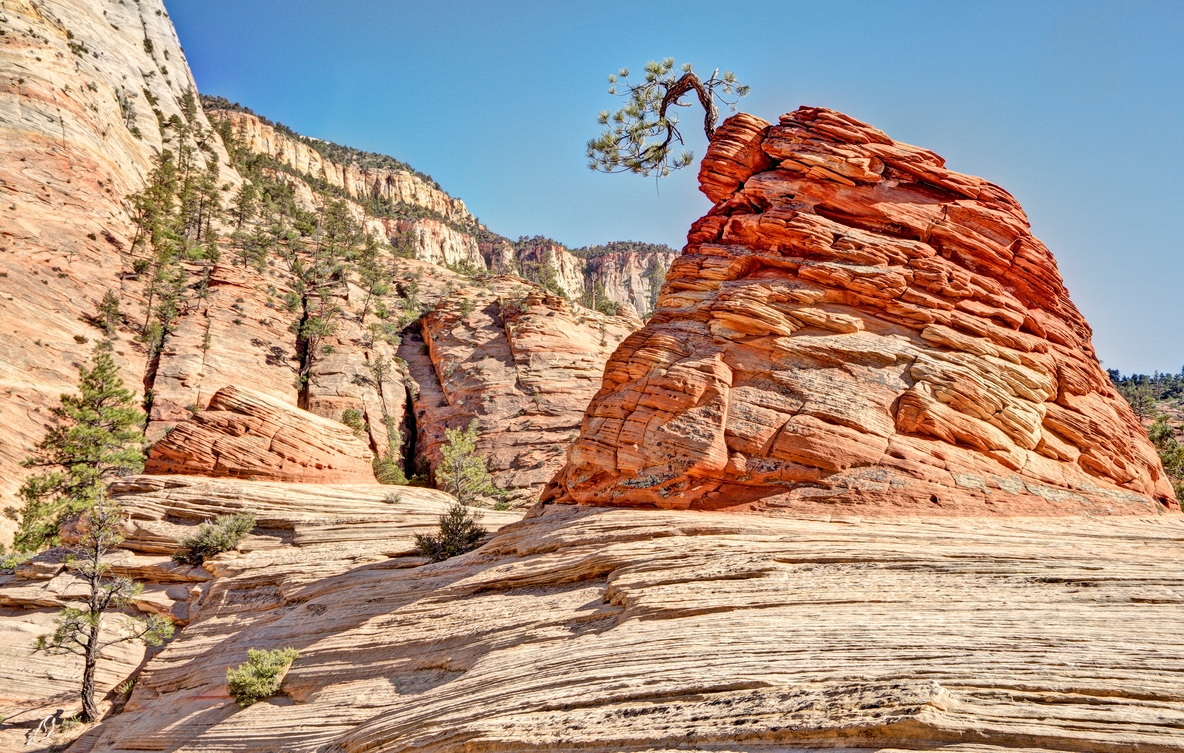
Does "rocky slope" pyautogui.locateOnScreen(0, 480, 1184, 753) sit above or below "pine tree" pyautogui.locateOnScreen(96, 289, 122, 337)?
below

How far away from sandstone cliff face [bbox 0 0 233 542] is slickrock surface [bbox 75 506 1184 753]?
2368 cm

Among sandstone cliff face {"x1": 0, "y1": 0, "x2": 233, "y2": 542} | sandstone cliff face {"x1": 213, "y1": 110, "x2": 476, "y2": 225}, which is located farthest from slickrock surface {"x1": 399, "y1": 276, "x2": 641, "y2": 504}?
sandstone cliff face {"x1": 213, "y1": 110, "x2": 476, "y2": 225}

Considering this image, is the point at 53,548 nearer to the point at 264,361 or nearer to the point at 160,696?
the point at 160,696

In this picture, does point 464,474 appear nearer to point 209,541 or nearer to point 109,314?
point 209,541

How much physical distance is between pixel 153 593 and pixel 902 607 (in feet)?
76.5

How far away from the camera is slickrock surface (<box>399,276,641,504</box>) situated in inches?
1690

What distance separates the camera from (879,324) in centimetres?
1521

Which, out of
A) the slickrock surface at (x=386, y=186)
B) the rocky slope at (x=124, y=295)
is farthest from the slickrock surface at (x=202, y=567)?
the slickrock surface at (x=386, y=186)

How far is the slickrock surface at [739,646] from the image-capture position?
7.01m

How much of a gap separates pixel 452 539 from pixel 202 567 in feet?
33.8

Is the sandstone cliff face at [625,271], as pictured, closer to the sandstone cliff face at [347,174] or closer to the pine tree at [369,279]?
the sandstone cliff face at [347,174]

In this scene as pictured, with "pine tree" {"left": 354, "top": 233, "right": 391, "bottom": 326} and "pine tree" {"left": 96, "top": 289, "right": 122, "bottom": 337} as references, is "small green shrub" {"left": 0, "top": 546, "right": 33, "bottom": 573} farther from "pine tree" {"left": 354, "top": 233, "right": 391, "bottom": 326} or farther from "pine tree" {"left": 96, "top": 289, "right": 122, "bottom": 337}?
"pine tree" {"left": 354, "top": 233, "right": 391, "bottom": 326}

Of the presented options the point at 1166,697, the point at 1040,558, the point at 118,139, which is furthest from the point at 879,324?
the point at 118,139

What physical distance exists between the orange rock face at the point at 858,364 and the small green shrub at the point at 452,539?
3.70 meters
